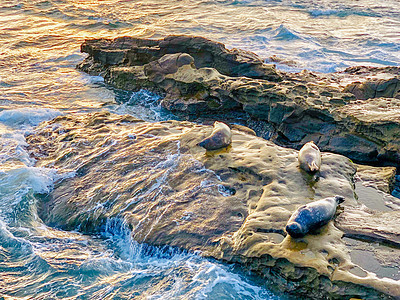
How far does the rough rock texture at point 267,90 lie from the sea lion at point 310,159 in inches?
89.1

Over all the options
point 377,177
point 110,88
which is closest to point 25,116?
point 110,88

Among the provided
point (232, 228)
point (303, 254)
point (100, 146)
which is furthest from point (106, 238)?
point (303, 254)

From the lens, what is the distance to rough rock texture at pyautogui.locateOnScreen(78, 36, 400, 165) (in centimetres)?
873

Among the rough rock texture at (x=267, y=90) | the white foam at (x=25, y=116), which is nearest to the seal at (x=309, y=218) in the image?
the rough rock texture at (x=267, y=90)

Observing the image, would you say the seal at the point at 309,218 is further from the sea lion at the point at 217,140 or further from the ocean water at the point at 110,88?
the sea lion at the point at 217,140

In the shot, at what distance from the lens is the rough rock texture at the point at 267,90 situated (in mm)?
8734

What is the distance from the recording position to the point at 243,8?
2395 cm

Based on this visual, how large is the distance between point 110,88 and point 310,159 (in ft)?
26.8

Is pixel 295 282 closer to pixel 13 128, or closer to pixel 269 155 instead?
pixel 269 155

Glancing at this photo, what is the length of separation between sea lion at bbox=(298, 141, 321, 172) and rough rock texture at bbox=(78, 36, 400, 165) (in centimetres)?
226

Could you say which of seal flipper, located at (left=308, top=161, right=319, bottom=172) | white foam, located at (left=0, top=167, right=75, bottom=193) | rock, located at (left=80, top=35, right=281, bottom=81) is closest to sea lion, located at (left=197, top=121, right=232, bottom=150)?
seal flipper, located at (left=308, top=161, right=319, bottom=172)

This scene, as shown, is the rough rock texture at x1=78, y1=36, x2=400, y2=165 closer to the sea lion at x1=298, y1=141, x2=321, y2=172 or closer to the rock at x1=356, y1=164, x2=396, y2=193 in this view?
the rock at x1=356, y1=164, x2=396, y2=193

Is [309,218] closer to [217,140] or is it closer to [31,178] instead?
[217,140]

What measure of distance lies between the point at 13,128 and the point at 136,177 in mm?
4614
